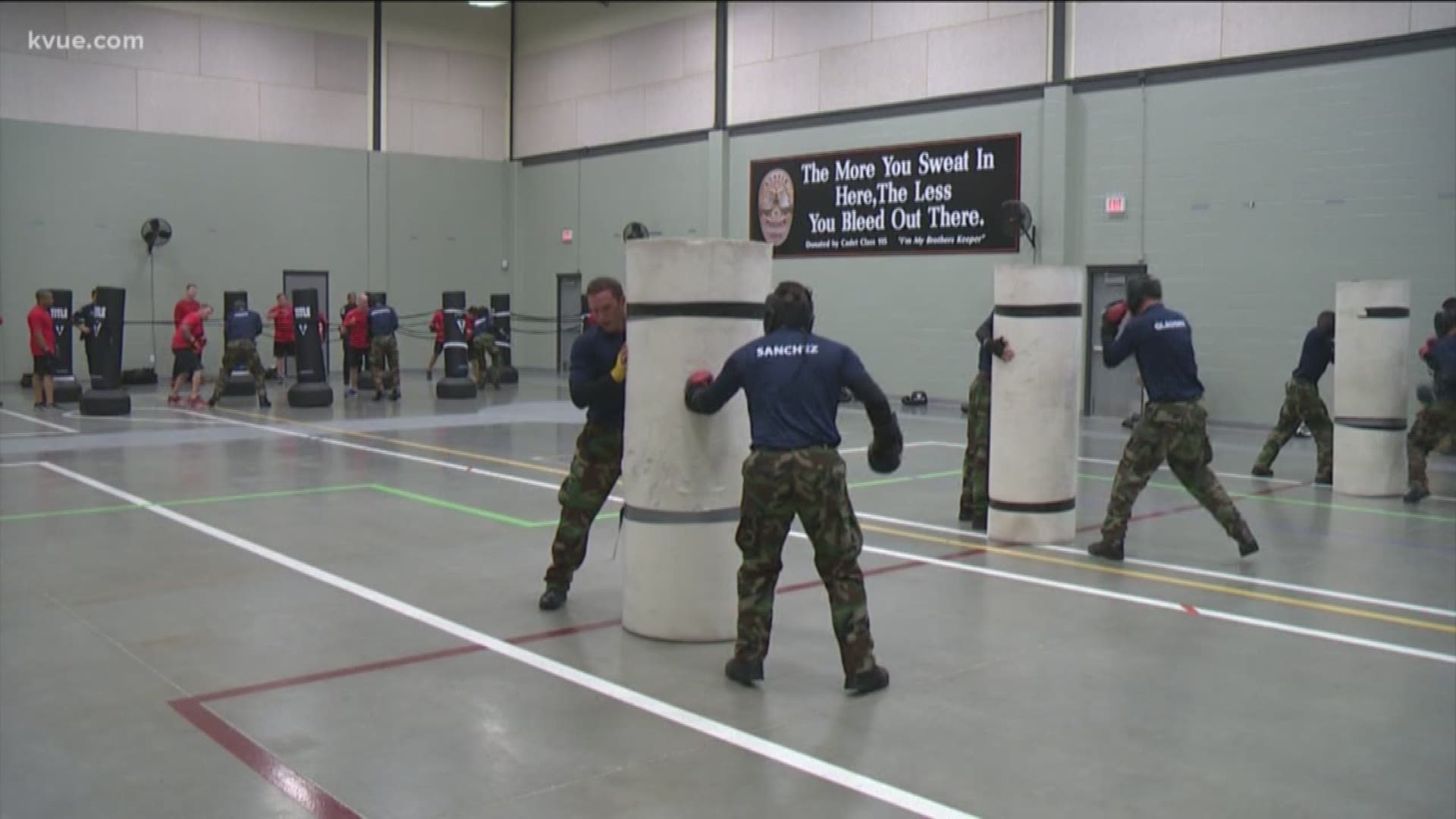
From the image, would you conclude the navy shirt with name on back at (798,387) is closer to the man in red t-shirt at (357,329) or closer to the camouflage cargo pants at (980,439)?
the camouflage cargo pants at (980,439)

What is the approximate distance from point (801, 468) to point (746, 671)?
1.02 metres

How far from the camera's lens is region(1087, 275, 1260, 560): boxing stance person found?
9000mm

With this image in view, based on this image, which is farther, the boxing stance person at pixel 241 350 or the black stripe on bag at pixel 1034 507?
the boxing stance person at pixel 241 350

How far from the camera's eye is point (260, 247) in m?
29.1

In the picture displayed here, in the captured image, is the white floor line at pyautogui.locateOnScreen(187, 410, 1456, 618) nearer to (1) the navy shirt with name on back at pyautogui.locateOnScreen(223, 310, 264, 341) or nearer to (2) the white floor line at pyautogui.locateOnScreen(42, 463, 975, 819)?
(2) the white floor line at pyautogui.locateOnScreen(42, 463, 975, 819)

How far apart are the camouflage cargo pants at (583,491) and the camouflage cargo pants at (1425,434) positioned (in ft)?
27.4

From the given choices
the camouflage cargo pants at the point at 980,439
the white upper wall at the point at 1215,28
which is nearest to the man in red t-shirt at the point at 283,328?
the white upper wall at the point at 1215,28

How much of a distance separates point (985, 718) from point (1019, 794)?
35.8 inches

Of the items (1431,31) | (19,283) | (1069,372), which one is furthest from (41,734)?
(19,283)

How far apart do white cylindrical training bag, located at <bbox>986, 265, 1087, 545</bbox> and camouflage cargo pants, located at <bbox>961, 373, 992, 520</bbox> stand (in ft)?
1.93

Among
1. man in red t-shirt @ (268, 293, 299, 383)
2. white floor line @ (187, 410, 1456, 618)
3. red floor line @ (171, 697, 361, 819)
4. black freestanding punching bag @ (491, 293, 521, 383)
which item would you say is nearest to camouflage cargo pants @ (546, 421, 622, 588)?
white floor line @ (187, 410, 1456, 618)

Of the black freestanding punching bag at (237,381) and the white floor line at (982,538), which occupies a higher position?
the black freestanding punching bag at (237,381)

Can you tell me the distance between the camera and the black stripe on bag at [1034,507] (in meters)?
9.70

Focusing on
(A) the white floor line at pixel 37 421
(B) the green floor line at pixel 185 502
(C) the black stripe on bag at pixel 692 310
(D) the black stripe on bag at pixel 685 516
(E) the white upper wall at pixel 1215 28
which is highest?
(E) the white upper wall at pixel 1215 28
